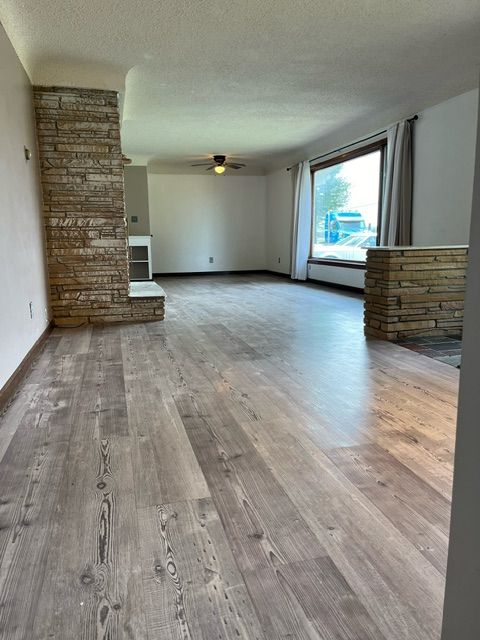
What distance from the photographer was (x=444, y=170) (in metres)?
5.27

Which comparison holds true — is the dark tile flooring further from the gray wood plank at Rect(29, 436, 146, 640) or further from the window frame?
the window frame

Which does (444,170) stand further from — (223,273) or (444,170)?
(223,273)

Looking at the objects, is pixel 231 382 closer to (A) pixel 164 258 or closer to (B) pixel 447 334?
(B) pixel 447 334

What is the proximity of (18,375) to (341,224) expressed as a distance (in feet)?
21.2

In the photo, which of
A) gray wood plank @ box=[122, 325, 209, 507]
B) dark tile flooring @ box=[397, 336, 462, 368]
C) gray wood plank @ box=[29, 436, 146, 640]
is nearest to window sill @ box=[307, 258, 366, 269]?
dark tile flooring @ box=[397, 336, 462, 368]

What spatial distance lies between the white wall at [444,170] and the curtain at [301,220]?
3211mm

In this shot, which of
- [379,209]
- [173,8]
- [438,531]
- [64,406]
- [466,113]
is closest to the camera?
[438,531]

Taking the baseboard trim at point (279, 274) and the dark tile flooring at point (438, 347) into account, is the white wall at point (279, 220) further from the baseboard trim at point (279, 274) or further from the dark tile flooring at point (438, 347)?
the dark tile flooring at point (438, 347)

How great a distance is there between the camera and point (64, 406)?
2.47m

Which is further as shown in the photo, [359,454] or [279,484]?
[359,454]

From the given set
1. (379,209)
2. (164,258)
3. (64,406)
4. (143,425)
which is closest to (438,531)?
(143,425)

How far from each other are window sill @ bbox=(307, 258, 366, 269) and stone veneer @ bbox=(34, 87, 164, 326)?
411 cm

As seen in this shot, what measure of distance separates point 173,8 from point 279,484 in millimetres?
3160

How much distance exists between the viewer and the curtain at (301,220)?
8.80 m
